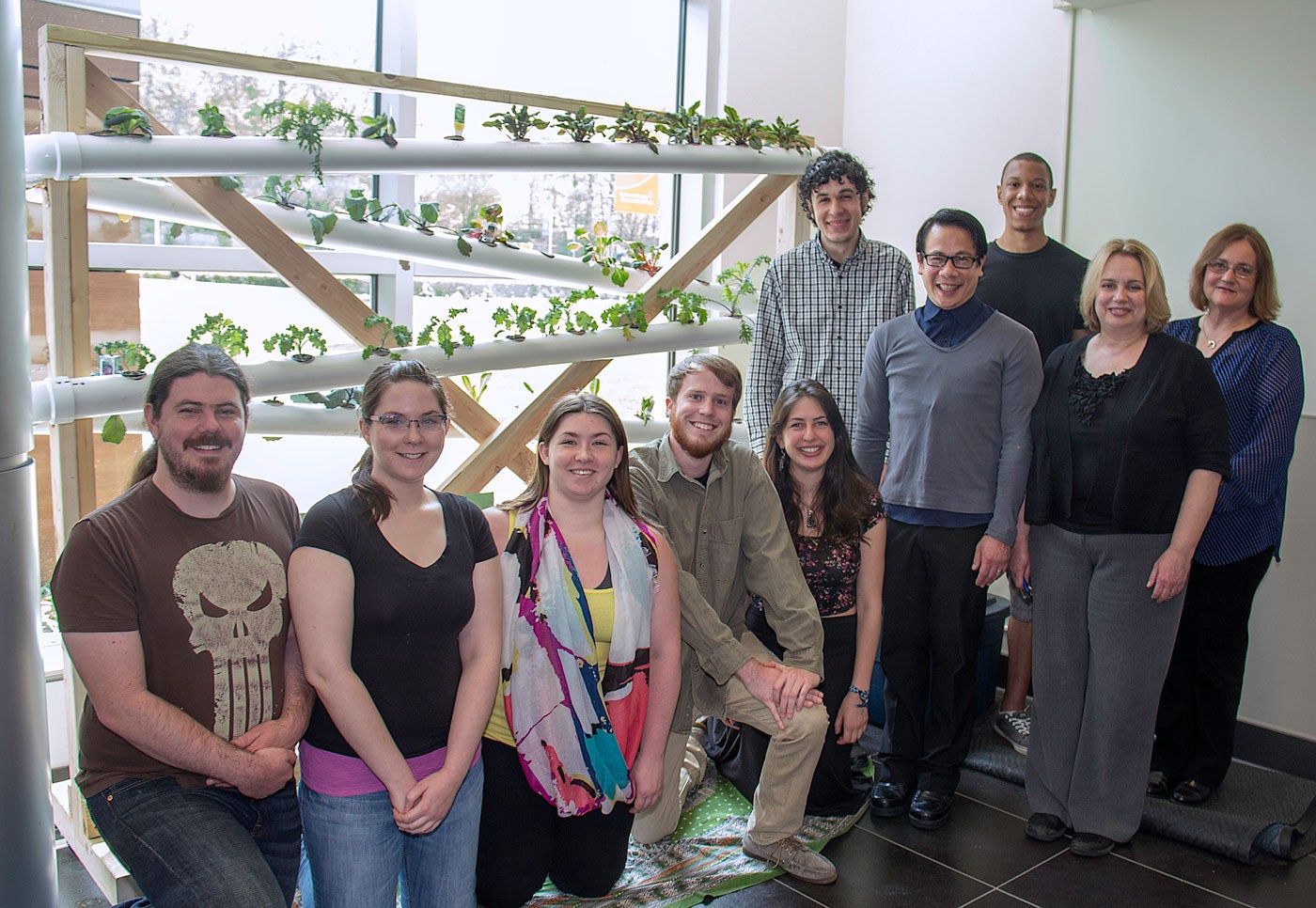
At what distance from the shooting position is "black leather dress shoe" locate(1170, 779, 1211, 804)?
3.16m

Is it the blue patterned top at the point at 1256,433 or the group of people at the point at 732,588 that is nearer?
the group of people at the point at 732,588

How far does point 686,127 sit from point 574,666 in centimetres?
192

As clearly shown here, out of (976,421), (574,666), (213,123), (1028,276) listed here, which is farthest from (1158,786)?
(213,123)

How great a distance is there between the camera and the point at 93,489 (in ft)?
8.43

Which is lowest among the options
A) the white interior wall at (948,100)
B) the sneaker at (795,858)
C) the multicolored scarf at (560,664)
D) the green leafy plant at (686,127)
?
the sneaker at (795,858)

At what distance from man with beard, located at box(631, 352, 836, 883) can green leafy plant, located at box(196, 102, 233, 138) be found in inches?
47.7

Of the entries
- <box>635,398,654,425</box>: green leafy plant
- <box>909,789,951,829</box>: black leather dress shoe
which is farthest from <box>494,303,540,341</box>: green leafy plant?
<box>909,789,951,829</box>: black leather dress shoe

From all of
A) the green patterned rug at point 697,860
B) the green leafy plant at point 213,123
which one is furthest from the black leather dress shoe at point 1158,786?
the green leafy plant at point 213,123

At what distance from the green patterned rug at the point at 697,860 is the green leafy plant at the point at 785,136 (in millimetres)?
2094

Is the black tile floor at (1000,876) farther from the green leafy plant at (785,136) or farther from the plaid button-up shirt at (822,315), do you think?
the green leafy plant at (785,136)

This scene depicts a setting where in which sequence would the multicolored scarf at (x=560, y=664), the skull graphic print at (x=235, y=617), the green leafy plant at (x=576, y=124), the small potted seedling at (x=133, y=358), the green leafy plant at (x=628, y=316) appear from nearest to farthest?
the skull graphic print at (x=235, y=617) < the multicolored scarf at (x=560, y=664) < the small potted seedling at (x=133, y=358) < the green leafy plant at (x=576, y=124) < the green leafy plant at (x=628, y=316)

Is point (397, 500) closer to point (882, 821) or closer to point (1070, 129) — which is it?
point (882, 821)

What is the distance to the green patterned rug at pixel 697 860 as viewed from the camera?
8.71 ft

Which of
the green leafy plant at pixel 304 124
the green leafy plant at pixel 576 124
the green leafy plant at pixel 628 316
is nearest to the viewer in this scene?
the green leafy plant at pixel 304 124
